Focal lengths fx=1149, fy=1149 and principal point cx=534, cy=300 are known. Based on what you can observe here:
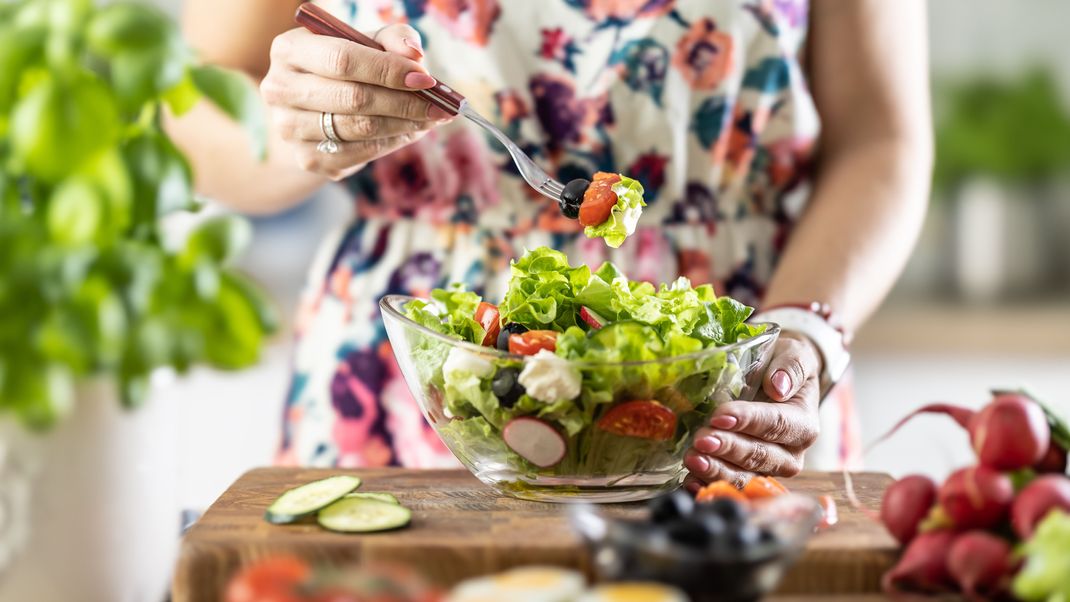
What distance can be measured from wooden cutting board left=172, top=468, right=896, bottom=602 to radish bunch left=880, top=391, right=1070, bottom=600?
0.04 meters

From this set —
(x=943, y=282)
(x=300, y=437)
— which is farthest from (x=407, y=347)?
(x=943, y=282)

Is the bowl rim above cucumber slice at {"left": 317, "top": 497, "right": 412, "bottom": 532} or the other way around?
above

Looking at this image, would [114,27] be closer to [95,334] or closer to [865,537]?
[95,334]

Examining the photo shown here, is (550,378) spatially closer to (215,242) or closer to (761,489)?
(761,489)

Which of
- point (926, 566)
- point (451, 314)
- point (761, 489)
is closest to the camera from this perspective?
point (926, 566)

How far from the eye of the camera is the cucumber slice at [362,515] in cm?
96

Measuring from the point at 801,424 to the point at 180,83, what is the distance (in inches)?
26.0

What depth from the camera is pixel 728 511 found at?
75cm

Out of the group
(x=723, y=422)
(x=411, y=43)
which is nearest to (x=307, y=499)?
(x=723, y=422)

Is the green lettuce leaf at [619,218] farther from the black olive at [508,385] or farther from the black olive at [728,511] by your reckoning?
the black olive at [728,511]

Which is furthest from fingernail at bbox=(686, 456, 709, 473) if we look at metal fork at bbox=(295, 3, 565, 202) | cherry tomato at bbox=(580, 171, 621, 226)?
metal fork at bbox=(295, 3, 565, 202)

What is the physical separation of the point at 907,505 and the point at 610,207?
46 centimetres

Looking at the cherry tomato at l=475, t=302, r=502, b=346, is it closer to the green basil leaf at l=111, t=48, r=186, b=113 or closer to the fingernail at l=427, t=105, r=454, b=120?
the fingernail at l=427, t=105, r=454, b=120

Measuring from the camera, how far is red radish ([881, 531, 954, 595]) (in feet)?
2.71
